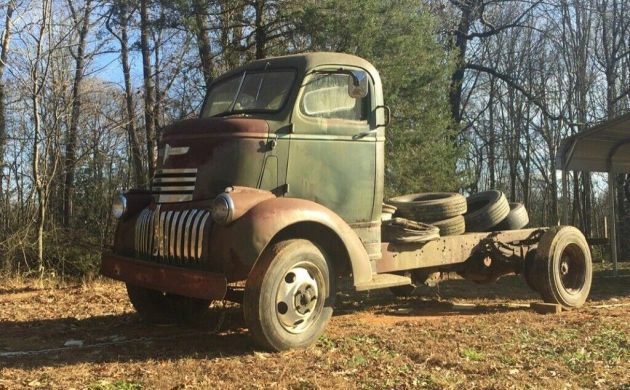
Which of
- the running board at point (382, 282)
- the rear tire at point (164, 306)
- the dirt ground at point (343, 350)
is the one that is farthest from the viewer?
the rear tire at point (164, 306)

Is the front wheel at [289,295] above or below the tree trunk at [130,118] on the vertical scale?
below

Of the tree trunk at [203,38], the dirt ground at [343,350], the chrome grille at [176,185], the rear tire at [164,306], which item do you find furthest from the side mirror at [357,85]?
the tree trunk at [203,38]

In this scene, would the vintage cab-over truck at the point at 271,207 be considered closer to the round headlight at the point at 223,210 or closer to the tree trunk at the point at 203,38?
the round headlight at the point at 223,210

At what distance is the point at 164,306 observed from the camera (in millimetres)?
7344

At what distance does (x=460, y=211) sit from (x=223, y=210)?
4104mm

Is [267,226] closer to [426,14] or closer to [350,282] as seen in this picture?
[350,282]

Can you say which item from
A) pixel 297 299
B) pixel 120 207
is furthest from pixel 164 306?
pixel 297 299

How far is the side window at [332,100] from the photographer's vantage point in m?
6.54

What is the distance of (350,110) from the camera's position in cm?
681

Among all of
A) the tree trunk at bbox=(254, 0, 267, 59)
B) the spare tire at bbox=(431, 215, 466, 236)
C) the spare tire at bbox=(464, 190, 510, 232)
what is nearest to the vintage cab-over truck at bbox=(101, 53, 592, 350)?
the spare tire at bbox=(431, 215, 466, 236)

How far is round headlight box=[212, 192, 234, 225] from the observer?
17.8ft

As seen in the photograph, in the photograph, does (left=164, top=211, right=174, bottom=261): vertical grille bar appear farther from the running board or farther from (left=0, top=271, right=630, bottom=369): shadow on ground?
the running board

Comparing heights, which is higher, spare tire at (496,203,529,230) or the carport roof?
the carport roof

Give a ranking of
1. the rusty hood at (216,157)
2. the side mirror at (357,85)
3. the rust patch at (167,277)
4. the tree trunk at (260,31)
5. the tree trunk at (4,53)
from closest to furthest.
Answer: the rust patch at (167,277), the rusty hood at (216,157), the side mirror at (357,85), the tree trunk at (4,53), the tree trunk at (260,31)
